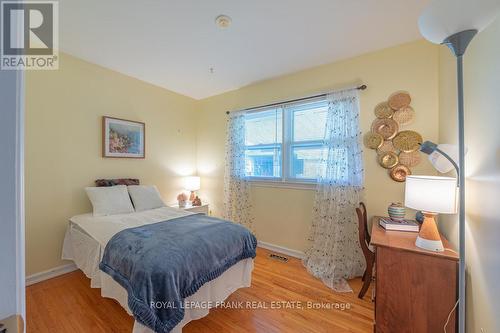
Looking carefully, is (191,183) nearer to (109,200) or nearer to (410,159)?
(109,200)

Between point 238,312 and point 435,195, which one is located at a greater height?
point 435,195

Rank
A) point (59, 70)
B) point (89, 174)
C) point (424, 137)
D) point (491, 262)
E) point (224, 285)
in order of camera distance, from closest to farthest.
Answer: point (491, 262) → point (224, 285) → point (424, 137) → point (59, 70) → point (89, 174)

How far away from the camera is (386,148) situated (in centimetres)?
222

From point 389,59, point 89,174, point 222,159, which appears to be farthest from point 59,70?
point 389,59

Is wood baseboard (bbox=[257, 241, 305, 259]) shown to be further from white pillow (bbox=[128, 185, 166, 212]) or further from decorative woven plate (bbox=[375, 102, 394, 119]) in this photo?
decorative woven plate (bbox=[375, 102, 394, 119])

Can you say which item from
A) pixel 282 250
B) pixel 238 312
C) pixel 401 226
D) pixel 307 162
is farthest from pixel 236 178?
pixel 401 226

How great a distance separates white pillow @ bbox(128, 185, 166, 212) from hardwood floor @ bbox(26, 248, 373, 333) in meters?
0.95

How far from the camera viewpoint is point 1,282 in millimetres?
364

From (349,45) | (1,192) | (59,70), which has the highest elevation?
(349,45)

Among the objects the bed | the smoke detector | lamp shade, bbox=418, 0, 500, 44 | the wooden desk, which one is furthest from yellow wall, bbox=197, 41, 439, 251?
lamp shade, bbox=418, 0, 500, 44

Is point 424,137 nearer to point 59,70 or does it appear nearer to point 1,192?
point 1,192

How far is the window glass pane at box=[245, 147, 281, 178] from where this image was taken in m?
3.08

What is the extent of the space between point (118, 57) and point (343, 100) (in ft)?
9.07

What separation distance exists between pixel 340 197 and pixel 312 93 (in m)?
1.38
